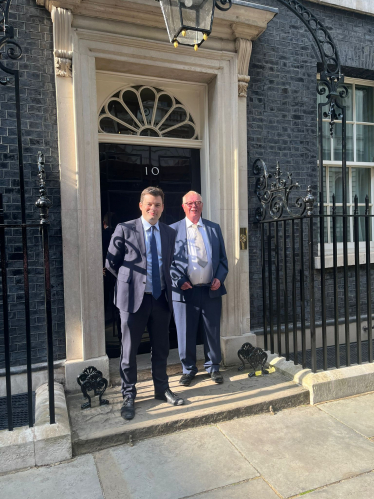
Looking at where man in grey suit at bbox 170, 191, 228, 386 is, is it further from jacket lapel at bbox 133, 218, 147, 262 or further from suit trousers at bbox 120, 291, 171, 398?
jacket lapel at bbox 133, 218, 147, 262

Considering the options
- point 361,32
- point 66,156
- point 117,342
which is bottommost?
point 117,342

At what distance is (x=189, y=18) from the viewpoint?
2.96 metres

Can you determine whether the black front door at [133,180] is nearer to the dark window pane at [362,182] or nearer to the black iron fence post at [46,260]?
the black iron fence post at [46,260]

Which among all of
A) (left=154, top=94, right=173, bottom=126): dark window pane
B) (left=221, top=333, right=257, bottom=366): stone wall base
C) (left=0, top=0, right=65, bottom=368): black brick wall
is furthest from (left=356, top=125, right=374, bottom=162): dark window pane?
(left=0, top=0, right=65, bottom=368): black brick wall

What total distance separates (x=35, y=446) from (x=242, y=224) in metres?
3.12

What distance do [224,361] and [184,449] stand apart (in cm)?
168

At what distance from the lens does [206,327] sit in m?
4.08

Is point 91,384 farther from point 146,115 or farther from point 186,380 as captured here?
point 146,115

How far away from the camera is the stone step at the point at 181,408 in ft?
9.98

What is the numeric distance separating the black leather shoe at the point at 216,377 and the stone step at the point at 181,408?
0.16 feet

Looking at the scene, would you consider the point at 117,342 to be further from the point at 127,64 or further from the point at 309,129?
the point at 309,129

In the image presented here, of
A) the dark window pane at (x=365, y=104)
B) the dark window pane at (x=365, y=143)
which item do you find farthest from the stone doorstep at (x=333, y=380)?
the dark window pane at (x=365, y=104)

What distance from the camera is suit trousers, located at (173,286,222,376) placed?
13.1 ft

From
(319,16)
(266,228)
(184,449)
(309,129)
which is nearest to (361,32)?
(319,16)
